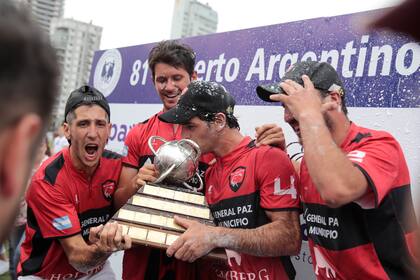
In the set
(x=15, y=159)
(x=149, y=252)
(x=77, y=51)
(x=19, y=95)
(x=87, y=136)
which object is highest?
(x=77, y=51)

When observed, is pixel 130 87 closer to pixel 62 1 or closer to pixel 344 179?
pixel 344 179

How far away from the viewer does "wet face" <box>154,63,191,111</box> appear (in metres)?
3.22

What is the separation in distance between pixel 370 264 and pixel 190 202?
0.95m

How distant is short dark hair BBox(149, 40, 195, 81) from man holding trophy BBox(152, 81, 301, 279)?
26.2 inches

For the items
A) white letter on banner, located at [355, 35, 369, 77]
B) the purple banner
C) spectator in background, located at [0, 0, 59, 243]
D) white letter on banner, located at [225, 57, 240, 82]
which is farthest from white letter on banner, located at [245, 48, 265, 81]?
spectator in background, located at [0, 0, 59, 243]

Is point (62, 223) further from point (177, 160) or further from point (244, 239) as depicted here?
point (244, 239)

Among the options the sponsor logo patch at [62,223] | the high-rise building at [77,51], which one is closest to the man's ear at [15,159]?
the sponsor logo patch at [62,223]

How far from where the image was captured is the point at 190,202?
241 cm

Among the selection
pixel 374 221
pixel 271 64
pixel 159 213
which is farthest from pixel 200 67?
pixel 374 221

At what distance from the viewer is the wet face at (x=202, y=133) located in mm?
2559

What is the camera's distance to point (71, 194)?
9.46 feet

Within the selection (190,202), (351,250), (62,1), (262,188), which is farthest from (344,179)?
(62,1)

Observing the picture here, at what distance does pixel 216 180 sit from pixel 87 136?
921 mm

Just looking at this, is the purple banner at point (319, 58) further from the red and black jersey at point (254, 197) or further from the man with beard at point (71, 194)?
the man with beard at point (71, 194)
